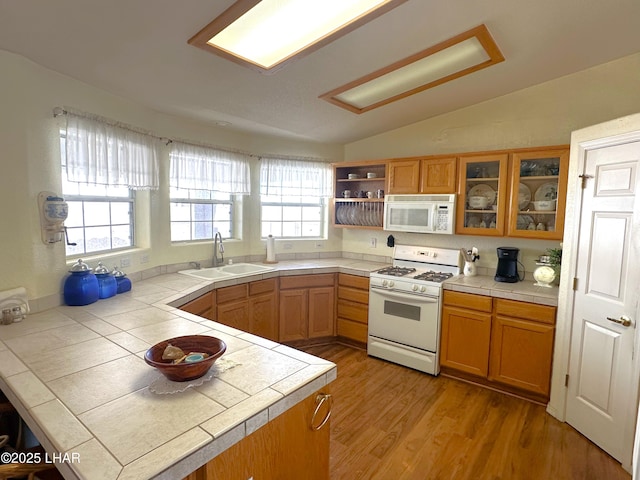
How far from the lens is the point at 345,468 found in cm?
202

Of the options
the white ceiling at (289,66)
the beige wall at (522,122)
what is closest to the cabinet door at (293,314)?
the beige wall at (522,122)

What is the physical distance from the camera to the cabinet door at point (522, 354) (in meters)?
2.63

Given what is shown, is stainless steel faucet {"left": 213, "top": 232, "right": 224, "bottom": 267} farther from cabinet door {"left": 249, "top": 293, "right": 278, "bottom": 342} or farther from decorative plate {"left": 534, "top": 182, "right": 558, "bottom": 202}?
decorative plate {"left": 534, "top": 182, "right": 558, "bottom": 202}

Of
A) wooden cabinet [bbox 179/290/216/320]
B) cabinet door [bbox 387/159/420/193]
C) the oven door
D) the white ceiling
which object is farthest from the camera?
cabinet door [bbox 387/159/420/193]

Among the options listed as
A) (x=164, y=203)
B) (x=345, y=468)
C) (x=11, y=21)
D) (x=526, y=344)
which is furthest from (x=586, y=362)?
(x=11, y=21)

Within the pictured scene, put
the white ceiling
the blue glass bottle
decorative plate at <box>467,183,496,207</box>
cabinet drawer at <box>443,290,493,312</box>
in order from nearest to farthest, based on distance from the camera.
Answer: the white ceiling → the blue glass bottle → cabinet drawer at <box>443,290,493,312</box> → decorative plate at <box>467,183,496,207</box>

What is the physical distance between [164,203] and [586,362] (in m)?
3.58

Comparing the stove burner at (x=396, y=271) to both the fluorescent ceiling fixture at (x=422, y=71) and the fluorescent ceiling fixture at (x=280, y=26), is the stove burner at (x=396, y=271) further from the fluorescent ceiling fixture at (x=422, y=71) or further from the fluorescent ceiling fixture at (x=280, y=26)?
the fluorescent ceiling fixture at (x=280, y=26)

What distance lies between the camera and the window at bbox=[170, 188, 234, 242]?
3379mm

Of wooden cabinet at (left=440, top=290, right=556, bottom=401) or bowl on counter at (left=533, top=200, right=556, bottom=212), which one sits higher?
bowl on counter at (left=533, top=200, right=556, bottom=212)

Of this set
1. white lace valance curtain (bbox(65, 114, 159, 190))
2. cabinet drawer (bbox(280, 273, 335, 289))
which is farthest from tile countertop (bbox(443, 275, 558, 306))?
white lace valance curtain (bbox(65, 114, 159, 190))

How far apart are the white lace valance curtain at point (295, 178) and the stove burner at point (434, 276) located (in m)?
1.56

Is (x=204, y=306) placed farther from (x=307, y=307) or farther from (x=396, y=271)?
(x=396, y=271)

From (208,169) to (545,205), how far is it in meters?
3.14
